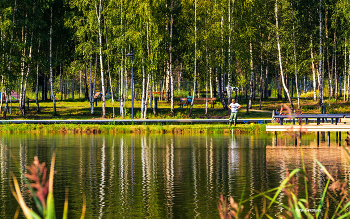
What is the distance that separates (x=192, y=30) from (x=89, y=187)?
31.3 metres

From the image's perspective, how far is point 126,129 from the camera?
111 feet

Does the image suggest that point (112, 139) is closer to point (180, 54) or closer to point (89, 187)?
point (89, 187)

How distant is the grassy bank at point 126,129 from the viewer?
108 ft

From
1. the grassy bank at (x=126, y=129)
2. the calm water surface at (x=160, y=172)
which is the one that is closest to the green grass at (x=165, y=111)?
the grassy bank at (x=126, y=129)

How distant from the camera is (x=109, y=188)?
500 inches

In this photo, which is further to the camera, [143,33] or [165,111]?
[165,111]

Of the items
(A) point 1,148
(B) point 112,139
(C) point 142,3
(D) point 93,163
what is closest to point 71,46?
(C) point 142,3

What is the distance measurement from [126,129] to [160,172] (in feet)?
60.9

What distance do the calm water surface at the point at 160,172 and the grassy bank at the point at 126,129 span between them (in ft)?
21.7

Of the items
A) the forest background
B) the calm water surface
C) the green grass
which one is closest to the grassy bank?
the forest background

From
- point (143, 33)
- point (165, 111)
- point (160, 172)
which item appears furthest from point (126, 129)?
point (160, 172)

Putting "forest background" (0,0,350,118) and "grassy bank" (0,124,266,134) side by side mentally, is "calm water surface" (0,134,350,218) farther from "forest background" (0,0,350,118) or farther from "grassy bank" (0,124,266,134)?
"forest background" (0,0,350,118)

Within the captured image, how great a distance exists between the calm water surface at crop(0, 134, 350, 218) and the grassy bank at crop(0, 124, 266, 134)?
6.62m

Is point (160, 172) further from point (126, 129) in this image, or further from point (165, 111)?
point (165, 111)
